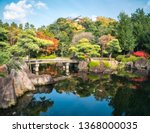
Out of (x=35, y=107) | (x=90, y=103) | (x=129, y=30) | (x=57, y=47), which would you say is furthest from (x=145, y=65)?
(x=35, y=107)

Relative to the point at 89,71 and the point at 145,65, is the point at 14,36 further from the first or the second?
the point at 145,65

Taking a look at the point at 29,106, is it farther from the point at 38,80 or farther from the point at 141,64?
the point at 141,64

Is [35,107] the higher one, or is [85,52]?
[85,52]

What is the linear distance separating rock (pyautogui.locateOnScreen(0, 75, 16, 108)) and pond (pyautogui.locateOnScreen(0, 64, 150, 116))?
Result: 16.0 inches

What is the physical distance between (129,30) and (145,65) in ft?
20.8

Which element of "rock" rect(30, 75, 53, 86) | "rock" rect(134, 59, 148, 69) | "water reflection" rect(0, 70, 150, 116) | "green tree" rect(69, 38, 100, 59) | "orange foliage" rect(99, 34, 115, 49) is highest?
"orange foliage" rect(99, 34, 115, 49)

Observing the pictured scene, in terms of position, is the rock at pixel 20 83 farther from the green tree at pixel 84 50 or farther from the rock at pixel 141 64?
the rock at pixel 141 64

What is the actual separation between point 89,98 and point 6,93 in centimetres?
708

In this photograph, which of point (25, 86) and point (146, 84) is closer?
point (25, 86)

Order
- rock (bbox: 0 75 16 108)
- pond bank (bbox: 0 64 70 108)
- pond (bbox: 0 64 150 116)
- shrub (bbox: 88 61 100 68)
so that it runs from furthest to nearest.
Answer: shrub (bbox: 88 61 100 68) < pond (bbox: 0 64 150 116) < pond bank (bbox: 0 64 70 108) < rock (bbox: 0 75 16 108)

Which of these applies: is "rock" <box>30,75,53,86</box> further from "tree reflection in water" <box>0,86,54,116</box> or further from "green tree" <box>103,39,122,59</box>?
"green tree" <box>103,39,122,59</box>

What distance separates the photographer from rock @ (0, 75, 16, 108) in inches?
640

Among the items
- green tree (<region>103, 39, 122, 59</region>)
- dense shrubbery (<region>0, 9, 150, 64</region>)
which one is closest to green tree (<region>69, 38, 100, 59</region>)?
dense shrubbery (<region>0, 9, 150, 64</region>)

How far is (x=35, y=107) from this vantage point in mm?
18000
